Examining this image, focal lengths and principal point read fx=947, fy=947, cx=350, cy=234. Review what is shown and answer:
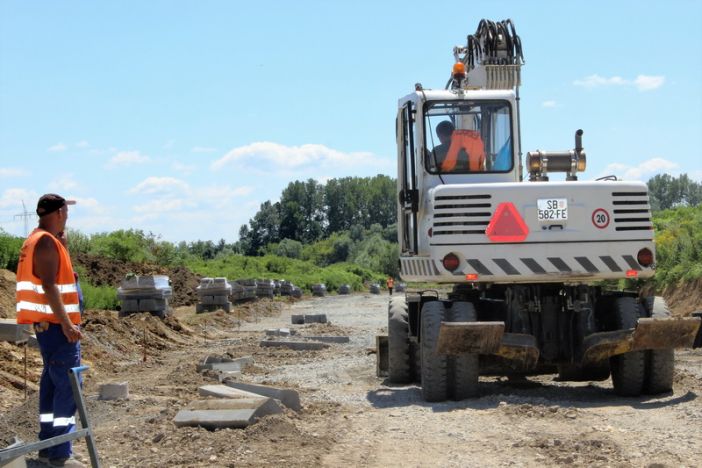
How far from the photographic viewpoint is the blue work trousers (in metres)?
6.66

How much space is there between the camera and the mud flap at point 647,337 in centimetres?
1002

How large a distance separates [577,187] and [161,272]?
3342 cm

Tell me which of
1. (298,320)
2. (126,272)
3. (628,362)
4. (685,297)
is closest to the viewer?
(628,362)

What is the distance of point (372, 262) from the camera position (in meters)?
106

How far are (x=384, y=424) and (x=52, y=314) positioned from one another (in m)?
3.67

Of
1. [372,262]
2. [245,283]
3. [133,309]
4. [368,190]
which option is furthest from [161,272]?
[368,190]

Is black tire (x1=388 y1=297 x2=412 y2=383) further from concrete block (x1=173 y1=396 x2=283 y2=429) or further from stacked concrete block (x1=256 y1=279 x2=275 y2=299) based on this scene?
stacked concrete block (x1=256 y1=279 x2=275 y2=299)

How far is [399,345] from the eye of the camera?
1221cm

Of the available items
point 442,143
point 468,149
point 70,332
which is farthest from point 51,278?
point 468,149

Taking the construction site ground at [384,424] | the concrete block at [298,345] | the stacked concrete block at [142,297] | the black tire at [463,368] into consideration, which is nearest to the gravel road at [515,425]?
the construction site ground at [384,424]

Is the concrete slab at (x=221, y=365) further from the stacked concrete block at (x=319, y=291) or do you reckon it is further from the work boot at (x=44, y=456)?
the stacked concrete block at (x=319, y=291)

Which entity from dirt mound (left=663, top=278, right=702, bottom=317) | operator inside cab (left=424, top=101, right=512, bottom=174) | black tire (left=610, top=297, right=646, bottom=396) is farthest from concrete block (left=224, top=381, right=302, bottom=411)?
dirt mound (left=663, top=278, right=702, bottom=317)

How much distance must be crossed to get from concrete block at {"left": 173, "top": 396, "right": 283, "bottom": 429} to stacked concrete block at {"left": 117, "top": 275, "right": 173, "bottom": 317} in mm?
16110

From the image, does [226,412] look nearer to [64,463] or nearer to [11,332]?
[64,463]
